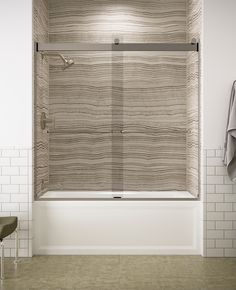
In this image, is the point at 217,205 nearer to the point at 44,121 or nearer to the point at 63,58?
the point at 44,121

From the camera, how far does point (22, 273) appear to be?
4117 millimetres

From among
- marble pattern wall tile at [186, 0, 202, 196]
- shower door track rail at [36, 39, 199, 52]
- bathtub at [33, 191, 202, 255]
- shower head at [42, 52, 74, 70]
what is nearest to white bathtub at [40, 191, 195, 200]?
bathtub at [33, 191, 202, 255]

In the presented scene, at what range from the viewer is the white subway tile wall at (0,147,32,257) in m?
4.62

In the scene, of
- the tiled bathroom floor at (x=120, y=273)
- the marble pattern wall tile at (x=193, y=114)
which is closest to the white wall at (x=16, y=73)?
the tiled bathroom floor at (x=120, y=273)

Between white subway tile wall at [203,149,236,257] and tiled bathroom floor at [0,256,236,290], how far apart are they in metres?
0.16

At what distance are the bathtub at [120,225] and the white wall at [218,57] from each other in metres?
0.90

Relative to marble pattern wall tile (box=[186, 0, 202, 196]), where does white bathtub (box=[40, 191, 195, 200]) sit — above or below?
below

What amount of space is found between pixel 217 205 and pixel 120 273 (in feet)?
3.81

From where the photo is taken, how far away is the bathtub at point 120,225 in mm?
4676

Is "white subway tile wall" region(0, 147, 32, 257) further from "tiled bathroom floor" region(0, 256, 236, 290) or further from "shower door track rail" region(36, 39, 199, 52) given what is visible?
"shower door track rail" region(36, 39, 199, 52)

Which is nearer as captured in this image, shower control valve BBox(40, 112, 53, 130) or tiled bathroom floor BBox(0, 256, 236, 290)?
tiled bathroom floor BBox(0, 256, 236, 290)

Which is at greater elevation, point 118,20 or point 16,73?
point 118,20

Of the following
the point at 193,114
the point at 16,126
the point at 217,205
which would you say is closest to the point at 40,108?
the point at 16,126

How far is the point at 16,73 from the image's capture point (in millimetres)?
4605
